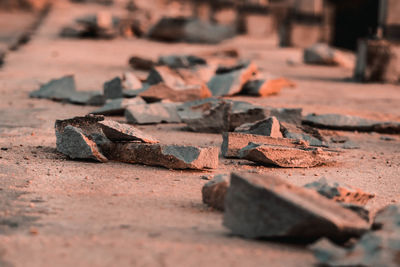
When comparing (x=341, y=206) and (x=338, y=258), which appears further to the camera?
(x=341, y=206)

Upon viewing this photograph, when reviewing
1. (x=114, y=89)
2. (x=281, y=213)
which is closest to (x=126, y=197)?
(x=281, y=213)

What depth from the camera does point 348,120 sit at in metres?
5.56

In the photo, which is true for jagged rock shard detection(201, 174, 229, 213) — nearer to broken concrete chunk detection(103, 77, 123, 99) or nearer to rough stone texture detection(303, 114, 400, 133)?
rough stone texture detection(303, 114, 400, 133)

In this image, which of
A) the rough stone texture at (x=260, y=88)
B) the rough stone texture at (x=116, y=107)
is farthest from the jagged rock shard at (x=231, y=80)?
the rough stone texture at (x=116, y=107)

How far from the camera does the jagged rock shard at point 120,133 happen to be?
13.0 ft

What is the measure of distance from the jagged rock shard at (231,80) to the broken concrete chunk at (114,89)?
1039mm

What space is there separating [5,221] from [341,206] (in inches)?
56.3

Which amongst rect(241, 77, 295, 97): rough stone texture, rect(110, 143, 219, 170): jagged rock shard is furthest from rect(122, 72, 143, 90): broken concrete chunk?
rect(110, 143, 219, 170): jagged rock shard

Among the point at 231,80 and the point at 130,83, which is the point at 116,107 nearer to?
the point at 130,83


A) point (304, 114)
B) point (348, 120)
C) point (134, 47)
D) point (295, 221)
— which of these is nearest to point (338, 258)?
point (295, 221)

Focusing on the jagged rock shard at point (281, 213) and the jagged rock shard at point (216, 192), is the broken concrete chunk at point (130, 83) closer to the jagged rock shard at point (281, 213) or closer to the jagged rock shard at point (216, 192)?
the jagged rock shard at point (216, 192)

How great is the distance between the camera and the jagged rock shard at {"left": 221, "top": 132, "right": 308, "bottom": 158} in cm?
420

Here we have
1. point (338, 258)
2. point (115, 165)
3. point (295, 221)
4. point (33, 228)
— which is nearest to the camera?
point (338, 258)

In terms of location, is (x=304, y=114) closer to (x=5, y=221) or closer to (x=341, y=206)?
(x=341, y=206)
